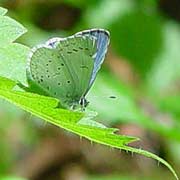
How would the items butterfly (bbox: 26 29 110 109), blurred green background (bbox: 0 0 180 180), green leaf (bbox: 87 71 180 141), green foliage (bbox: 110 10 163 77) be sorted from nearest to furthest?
butterfly (bbox: 26 29 110 109), green leaf (bbox: 87 71 180 141), blurred green background (bbox: 0 0 180 180), green foliage (bbox: 110 10 163 77)

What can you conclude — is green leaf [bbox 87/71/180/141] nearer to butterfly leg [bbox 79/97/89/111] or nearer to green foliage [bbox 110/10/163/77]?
green foliage [bbox 110/10/163/77]

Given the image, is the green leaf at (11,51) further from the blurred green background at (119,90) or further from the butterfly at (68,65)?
the blurred green background at (119,90)

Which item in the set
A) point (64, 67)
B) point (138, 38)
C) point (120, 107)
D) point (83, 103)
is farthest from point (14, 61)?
point (138, 38)

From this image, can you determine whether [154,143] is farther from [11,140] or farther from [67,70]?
[67,70]

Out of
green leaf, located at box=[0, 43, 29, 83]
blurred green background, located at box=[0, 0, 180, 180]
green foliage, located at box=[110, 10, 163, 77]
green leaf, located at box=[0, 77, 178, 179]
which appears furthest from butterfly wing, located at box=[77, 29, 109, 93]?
green foliage, located at box=[110, 10, 163, 77]

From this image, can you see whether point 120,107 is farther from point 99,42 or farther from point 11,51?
point 11,51

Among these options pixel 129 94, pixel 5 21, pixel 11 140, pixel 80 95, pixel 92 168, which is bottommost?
pixel 92 168

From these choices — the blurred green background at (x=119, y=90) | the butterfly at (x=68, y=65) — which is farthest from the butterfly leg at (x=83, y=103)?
the blurred green background at (x=119, y=90)

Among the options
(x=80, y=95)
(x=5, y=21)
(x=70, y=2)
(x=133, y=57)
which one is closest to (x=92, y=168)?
(x=133, y=57)
